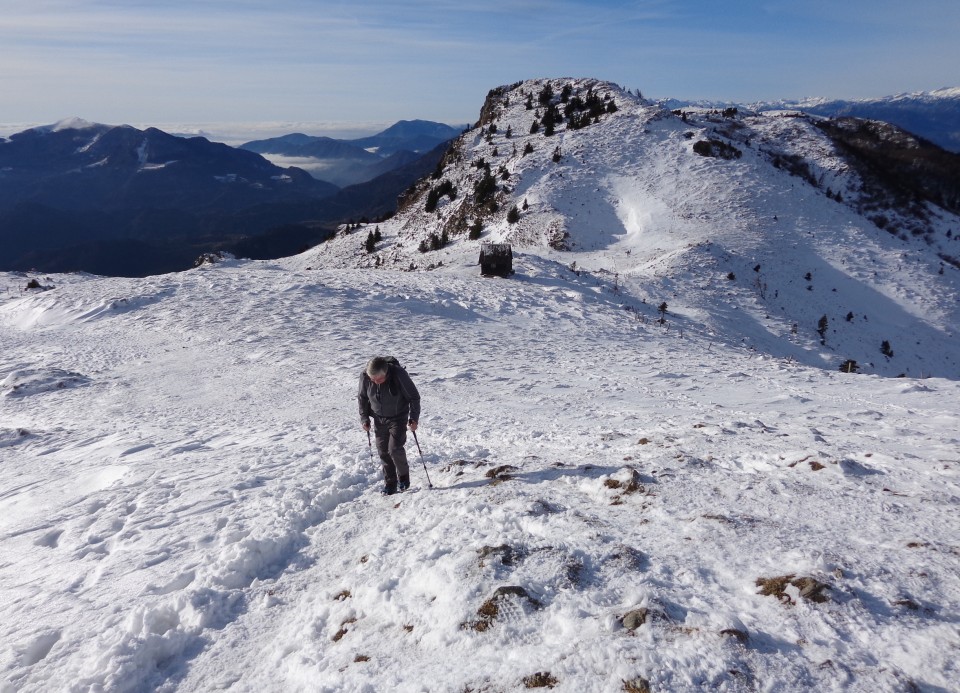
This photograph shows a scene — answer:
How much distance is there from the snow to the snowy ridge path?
3cm

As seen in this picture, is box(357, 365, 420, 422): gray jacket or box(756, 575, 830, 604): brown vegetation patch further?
box(357, 365, 420, 422): gray jacket

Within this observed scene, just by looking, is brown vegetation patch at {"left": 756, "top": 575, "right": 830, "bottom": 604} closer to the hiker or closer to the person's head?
the hiker

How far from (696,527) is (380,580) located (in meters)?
3.18

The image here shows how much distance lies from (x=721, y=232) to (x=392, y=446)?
85.9 ft

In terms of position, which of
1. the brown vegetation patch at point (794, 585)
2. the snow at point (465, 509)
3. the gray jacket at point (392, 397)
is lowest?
the snow at point (465, 509)

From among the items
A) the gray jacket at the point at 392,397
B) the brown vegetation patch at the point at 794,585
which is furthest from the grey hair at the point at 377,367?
the brown vegetation patch at the point at 794,585

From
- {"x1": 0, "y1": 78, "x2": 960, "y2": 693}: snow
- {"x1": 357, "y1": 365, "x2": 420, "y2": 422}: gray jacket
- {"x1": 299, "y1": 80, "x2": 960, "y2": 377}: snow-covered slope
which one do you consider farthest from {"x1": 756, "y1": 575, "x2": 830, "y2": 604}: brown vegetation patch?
Result: {"x1": 299, "y1": 80, "x2": 960, "y2": 377}: snow-covered slope

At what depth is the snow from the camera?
3.93 m

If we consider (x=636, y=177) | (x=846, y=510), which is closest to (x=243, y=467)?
(x=846, y=510)

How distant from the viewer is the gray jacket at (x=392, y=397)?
6.87 meters

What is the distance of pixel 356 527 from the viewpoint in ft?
21.0

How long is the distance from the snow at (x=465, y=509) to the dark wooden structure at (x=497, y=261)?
12.9 feet

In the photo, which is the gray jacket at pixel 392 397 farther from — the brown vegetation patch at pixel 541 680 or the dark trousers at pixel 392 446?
the brown vegetation patch at pixel 541 680

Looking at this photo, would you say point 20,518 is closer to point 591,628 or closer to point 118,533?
point 118,533
